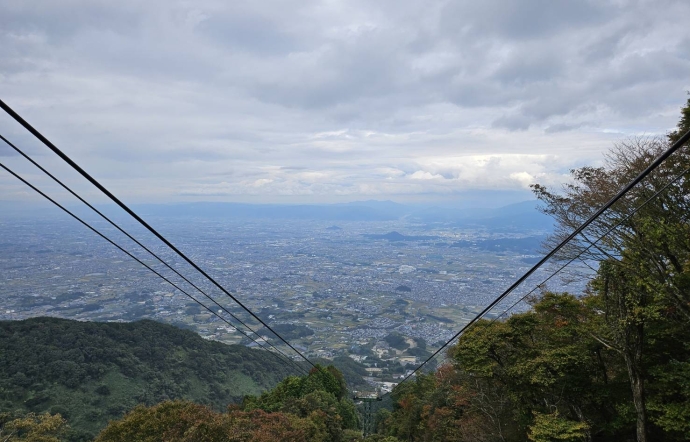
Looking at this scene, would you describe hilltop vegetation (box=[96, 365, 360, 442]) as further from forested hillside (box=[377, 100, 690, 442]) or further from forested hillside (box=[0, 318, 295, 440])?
forested hillside (box=[0, 318, 295, 440])

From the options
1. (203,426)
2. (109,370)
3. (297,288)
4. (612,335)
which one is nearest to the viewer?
(612,335)

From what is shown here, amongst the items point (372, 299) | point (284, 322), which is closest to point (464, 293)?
point (372, 299)

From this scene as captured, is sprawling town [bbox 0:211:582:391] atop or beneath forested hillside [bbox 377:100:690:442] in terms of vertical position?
beneath

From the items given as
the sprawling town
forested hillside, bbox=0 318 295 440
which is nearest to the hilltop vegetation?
forested hillside, bbox=0 318 295 440

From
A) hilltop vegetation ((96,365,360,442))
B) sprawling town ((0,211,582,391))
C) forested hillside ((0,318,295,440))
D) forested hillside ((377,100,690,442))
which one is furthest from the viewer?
sprawling town ((0,211,582,391))

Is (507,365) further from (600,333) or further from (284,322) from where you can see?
(284,322)

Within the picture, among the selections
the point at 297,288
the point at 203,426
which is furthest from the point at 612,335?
the point at 297,288

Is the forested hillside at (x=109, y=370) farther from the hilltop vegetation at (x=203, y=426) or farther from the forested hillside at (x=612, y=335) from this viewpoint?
the forested hillside at (x=612, y=335)

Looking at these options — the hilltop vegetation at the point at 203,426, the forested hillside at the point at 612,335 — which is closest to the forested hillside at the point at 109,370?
the hilltop vegetation at the point at 203,426

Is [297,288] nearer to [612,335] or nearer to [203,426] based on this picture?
[203,426]
